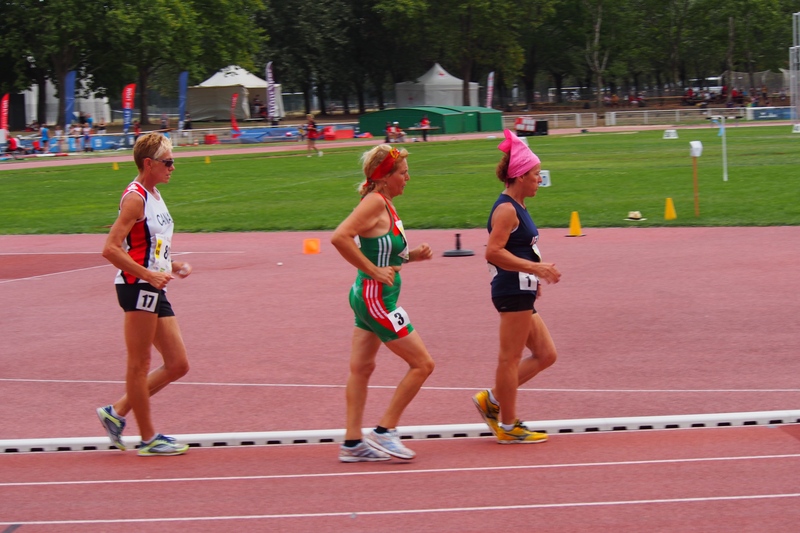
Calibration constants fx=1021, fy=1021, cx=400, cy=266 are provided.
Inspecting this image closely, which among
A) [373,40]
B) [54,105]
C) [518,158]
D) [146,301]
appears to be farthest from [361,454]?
[373,40]

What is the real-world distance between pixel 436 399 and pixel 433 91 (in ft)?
237

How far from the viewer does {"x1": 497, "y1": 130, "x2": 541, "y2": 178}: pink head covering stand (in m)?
6.12

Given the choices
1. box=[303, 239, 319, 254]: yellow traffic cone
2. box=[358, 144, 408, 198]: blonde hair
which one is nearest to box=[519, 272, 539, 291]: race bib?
box=[358, 144, 408, 198]: blonde hair

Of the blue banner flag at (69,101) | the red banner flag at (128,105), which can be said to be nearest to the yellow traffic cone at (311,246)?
the red banner flag at (128,105)

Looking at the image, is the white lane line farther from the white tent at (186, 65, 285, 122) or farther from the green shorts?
the white tent at (186, 65, 285, 122)

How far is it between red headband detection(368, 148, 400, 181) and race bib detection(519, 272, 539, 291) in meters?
1.01

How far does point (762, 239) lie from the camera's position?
50.0 feet

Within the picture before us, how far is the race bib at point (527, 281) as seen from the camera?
239 inches

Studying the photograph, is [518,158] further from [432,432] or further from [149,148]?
[149,148]

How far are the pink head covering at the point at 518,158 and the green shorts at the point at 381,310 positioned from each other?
975 mm

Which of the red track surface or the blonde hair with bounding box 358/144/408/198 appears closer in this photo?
the red track surface

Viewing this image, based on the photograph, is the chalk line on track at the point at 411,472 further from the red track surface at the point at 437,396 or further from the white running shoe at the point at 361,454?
the white running shoe at the point at 361,454

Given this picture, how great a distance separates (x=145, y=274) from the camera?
5852 mm

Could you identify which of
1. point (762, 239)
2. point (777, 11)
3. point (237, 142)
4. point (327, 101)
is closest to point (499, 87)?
point (327, 101)
